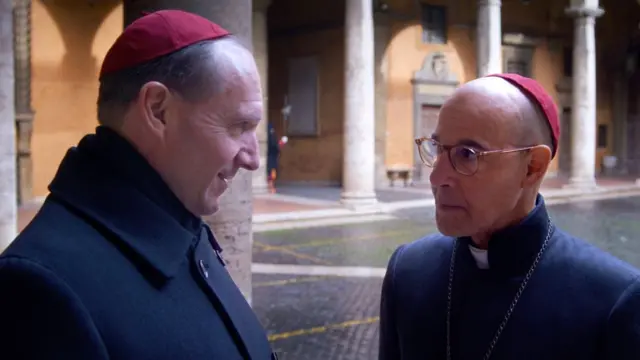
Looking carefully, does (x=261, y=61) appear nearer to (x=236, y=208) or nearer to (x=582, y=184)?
(x=582, y=184)

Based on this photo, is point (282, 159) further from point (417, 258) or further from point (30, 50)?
point (417, 258)

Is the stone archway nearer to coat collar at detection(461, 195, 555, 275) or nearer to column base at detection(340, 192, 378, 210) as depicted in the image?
column base at detection(340, 192, 378, 210)

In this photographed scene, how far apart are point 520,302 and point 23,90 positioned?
1228 centimetres

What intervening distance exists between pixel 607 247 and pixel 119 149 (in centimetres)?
894

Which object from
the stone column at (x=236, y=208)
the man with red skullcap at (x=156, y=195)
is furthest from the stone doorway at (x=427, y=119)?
the man with red skullcap at (x=156, y=195)

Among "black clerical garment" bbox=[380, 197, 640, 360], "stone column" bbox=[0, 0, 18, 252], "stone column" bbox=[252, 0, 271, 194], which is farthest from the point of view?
"stone column" bbox=[252, 0, 271, 194]

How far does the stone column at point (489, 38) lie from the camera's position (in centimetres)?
1605

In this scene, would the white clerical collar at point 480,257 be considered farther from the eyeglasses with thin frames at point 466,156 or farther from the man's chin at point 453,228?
the eyeglasses with thin frames at point 466,156

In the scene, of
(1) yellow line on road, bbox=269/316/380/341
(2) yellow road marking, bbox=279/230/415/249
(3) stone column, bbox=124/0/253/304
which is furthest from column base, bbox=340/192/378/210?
(3) stone column, bbox=124/0/253/304

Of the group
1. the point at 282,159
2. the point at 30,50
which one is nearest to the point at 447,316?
the point at 30,50

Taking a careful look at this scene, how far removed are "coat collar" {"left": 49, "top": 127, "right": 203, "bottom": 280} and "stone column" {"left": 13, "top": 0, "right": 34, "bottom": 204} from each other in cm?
1177

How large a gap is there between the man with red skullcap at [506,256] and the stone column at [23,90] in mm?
11781

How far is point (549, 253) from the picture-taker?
5.18 feet

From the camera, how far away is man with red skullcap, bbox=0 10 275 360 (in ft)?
3.61
